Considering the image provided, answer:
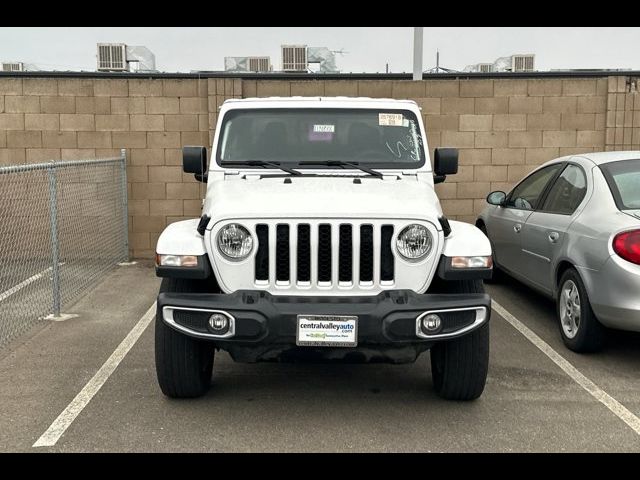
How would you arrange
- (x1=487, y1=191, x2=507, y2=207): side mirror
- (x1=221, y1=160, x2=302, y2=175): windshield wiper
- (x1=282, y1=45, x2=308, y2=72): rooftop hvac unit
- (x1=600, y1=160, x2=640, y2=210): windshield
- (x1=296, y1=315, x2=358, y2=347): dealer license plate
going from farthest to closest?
(x1=282, y1=45, x2=308, y2=72): rooftop hvac unit, (x1=487, y1=191, x2=507, y2=207): side mirror, (x1=600, y1=160, x2=640, y2=210): windshield, (x1=221, y1=160, x2=302, y2=175): windshield wiper, (x1=296, y1=315, x2=358, y2=347): dealer license plate

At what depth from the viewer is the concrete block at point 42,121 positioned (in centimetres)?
934

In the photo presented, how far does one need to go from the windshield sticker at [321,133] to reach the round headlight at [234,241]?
60.3 inches

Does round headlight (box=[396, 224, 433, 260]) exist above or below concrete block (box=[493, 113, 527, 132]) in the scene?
below

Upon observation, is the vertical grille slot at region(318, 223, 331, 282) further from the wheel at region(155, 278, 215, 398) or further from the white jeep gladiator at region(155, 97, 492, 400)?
the wheel at region(155, 278, 215, 398)

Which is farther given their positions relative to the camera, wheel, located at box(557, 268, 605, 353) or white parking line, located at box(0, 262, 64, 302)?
white parking line, located at box(0, 262, 64, 302)

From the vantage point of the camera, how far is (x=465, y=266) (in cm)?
366

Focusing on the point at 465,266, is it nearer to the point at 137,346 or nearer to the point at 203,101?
the point at 137,346

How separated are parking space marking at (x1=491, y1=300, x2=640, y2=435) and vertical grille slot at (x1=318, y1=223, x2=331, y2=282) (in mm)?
2014

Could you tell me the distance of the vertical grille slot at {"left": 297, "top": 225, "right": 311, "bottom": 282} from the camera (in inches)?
144

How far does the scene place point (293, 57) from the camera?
11.6 m

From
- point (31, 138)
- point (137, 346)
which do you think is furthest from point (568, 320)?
point (31, 138)

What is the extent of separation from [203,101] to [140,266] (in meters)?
2.52

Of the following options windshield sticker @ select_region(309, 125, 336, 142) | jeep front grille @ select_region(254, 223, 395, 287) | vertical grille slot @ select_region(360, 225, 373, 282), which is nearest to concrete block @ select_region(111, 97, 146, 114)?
windshield sticker @ select_region(309, 125, 336, 142)

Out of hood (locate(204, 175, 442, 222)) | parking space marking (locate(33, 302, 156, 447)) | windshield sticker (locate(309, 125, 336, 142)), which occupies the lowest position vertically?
parking space marking (locate(33, 302, 156, 447))
